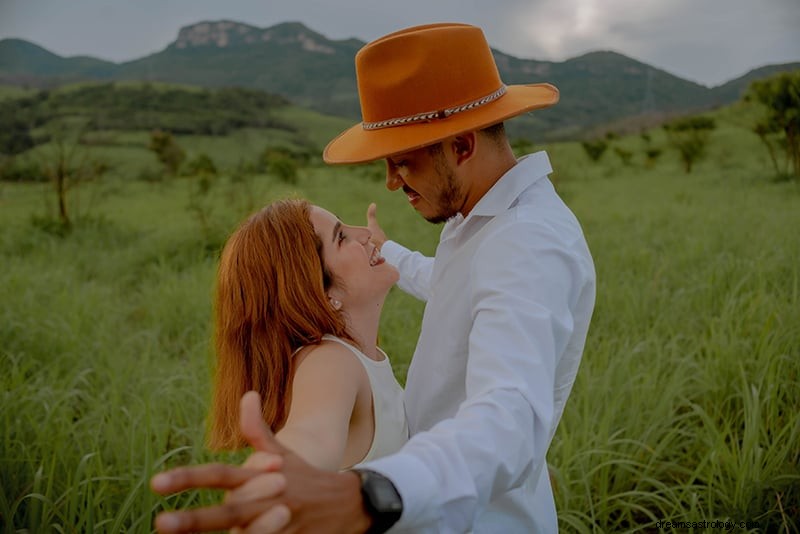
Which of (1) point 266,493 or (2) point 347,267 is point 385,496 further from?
(2) point 347,267

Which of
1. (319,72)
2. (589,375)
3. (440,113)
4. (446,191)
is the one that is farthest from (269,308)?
(319,72)

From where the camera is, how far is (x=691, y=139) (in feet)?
59.7

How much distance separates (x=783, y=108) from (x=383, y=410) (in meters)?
13.8

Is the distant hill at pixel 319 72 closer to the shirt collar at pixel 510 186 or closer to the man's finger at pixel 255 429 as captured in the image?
the shirt collar at pixel 510 186

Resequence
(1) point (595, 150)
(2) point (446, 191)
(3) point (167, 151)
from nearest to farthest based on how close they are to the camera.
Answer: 1. (2) point (446, 191)
2. (3) point (167, 151)
3. (1) point (595, 150)

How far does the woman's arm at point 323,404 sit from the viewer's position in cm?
92

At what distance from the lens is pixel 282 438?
3.00ft

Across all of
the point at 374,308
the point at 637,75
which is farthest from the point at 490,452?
the point at 637,75

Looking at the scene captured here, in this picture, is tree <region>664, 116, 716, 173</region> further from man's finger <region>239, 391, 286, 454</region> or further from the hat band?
man's finger <region>239, 391, 286, 454</region>

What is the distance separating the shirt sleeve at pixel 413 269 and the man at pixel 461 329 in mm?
446

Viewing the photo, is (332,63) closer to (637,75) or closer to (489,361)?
(637,75)

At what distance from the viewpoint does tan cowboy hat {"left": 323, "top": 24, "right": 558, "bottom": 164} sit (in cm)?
136

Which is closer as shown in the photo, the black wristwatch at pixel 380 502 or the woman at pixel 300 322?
the black wristwatch at pixel 380 502

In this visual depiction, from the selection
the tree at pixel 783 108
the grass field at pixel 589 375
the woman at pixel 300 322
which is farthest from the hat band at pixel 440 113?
the tree at pixel 783 108
